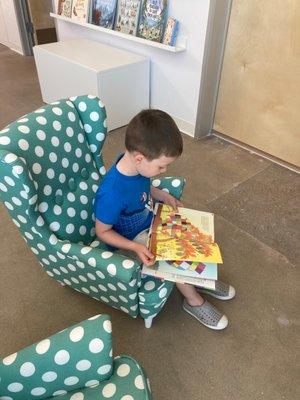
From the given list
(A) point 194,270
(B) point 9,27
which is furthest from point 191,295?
(B) point 9,27

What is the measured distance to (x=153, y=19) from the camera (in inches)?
94.0

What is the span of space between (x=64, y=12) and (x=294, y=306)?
302cm

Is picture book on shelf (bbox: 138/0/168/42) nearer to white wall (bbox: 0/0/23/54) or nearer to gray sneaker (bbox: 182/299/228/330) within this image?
gray sneaker (bbox: 182/299/228/330)

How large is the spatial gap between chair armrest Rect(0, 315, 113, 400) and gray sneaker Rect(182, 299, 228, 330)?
0.59 meters

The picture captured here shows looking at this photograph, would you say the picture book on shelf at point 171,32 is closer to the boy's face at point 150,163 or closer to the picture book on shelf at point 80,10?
the picture book on shelf at point 80,10

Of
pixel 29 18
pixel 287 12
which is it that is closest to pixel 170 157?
pixel 287 12

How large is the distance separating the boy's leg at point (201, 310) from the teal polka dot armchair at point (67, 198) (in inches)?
7.3

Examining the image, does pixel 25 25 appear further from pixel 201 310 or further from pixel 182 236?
pixel 201 310

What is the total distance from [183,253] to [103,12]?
2.40 meters

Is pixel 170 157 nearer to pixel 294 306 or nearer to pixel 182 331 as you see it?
pixel 182 331

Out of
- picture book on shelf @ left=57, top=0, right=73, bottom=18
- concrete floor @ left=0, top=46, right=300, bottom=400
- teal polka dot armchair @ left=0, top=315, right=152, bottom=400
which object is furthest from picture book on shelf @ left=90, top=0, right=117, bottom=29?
teal polka dot armchair @ left=0, top=315, right=152, bottom=400

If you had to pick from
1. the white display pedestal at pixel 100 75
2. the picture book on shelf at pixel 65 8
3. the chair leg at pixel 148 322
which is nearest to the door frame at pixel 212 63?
the white display pedestal at pixel 100 75

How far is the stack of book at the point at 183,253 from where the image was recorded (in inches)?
43.1

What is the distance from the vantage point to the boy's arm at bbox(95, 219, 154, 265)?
1.10 meters
